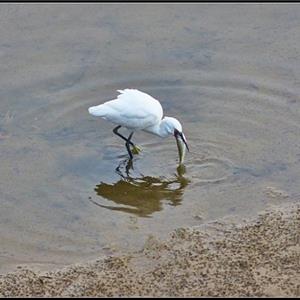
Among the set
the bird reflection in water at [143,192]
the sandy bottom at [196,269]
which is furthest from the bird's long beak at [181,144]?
the sandy bottom at [196,269]

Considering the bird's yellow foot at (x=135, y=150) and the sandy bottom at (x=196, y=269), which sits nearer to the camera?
the sandy bottom at (x=196, y=269)

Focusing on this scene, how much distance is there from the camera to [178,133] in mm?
8953

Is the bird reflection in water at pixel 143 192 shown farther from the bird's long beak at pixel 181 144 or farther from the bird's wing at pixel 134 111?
the bird's wing at pixel 134 111

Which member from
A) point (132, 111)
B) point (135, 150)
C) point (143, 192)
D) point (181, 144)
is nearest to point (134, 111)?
point (132, 111)

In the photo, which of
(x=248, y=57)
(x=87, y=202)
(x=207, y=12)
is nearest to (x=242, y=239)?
(x=87, y=202)

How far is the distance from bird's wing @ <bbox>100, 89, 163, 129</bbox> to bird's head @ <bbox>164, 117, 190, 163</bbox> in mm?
133

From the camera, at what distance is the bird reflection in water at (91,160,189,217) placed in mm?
8375

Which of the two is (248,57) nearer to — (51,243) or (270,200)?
(270,200)

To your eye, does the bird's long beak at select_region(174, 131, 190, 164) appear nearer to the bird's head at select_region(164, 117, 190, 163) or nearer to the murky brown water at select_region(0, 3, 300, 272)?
the bird's head at select_region(164, 117, 190, 163)

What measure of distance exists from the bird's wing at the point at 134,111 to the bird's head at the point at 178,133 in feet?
0.43

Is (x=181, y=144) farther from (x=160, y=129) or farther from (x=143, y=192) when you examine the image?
(x=143, y=192)

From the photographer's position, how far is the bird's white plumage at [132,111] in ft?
29.6

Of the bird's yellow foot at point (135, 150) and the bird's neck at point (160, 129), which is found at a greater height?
the bird's neck at point (160, 129)

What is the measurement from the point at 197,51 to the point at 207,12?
1120 mm
